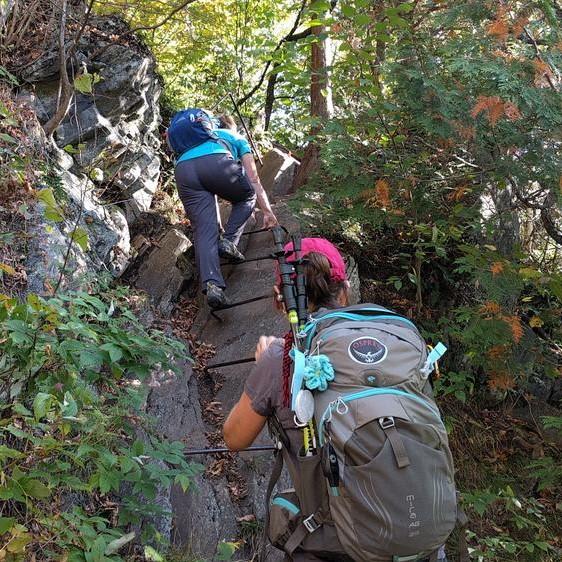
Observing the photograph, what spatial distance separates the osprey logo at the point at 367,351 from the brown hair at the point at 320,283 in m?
0.46

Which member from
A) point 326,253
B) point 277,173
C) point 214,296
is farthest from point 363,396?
point 277,173

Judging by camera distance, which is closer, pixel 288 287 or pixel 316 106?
pixel 288 287

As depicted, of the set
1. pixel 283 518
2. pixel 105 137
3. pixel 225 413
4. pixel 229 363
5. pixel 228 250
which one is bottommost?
pixel 225 413

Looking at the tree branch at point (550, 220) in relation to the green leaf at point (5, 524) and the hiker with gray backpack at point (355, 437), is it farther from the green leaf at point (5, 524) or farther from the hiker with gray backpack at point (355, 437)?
the green leaf at point (5, 524)

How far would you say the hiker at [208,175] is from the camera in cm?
601

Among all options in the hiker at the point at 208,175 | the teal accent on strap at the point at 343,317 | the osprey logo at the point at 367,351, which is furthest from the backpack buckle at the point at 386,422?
the hiker at the point at 208,175

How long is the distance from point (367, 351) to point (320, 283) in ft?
1.74

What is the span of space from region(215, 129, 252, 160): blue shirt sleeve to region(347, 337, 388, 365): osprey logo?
4.35 m

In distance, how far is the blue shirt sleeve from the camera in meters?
6.24

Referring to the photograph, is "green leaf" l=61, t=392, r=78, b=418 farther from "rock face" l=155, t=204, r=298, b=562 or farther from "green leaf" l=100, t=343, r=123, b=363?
"rock face" l=155, t=204, r=298, b=562

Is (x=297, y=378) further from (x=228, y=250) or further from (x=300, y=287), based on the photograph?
(x=228, y=250)

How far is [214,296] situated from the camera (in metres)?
5.94

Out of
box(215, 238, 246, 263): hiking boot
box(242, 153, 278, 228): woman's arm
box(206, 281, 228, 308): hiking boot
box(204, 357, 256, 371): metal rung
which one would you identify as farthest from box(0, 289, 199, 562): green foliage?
box(242, 153, 278, 228): woman's arm

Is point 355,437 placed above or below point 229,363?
above
